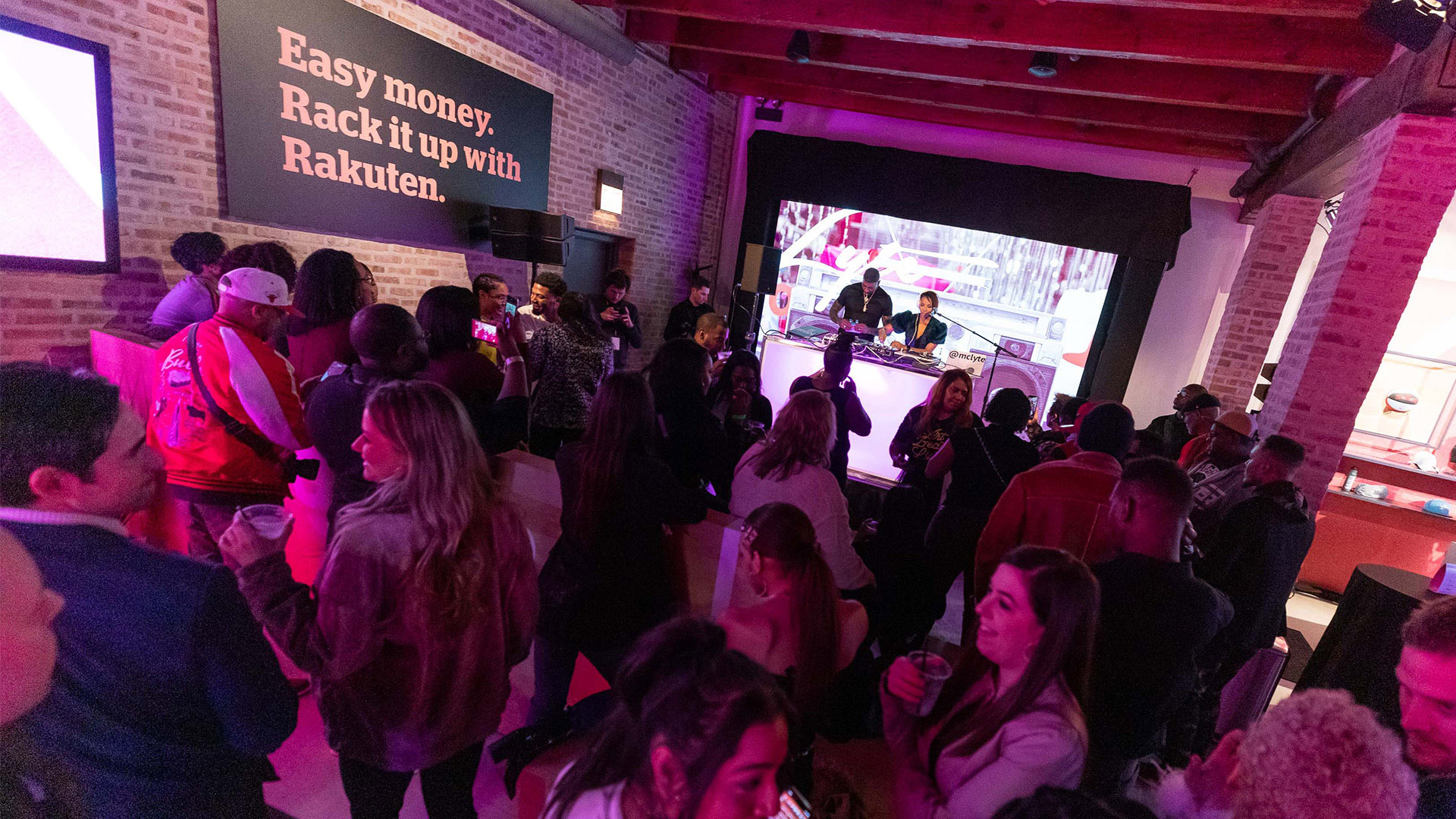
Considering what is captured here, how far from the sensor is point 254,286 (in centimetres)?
217

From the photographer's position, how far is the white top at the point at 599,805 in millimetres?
922

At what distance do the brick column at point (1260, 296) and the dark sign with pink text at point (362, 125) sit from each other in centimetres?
680

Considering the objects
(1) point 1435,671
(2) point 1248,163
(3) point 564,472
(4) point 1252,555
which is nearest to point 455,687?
(3) point 564,472

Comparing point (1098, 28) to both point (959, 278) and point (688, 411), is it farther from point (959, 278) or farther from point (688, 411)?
point (959, 278)

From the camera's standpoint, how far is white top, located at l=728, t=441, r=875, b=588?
2.30 meters

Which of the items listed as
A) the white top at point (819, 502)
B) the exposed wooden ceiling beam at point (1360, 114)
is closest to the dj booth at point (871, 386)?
the white top at point (819, 502)

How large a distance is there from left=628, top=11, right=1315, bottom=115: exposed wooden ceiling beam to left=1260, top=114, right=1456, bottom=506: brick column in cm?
124

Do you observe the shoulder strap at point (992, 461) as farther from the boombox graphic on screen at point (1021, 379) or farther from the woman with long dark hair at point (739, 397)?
the boombox graphic on screen at point (1021, 379)

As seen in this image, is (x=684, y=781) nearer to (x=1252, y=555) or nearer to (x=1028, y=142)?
(x=1252, y=555)

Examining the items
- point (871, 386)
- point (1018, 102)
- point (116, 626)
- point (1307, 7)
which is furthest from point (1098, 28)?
point (116, 626)

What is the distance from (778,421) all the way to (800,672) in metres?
0.99

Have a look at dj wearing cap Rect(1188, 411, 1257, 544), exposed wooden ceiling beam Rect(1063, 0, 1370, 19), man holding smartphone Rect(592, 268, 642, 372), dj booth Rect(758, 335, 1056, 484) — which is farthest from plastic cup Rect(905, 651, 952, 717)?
man holding smartphone Rect(592, 268, 642, 372)

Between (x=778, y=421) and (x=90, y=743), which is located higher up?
(x=778, y=421)

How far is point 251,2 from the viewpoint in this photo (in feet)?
11.7
